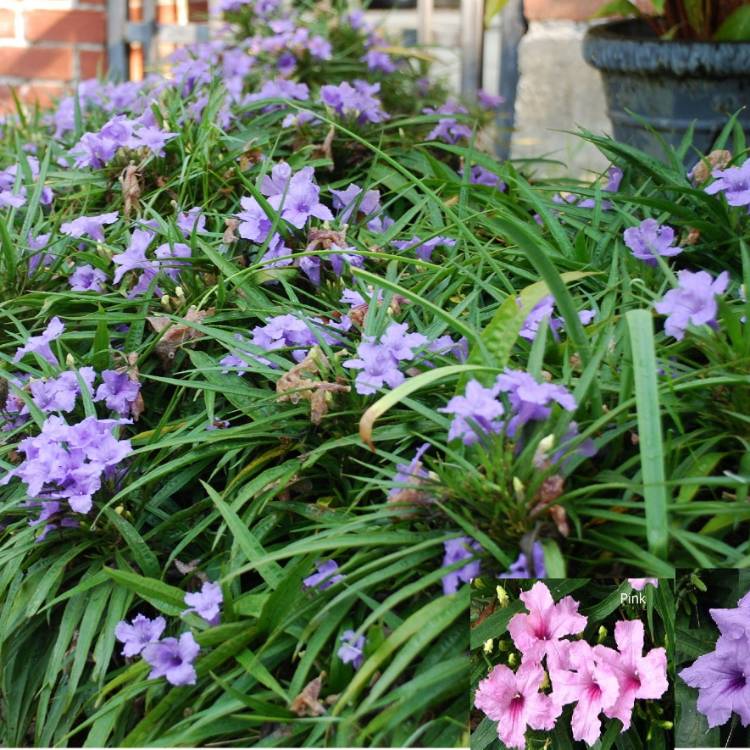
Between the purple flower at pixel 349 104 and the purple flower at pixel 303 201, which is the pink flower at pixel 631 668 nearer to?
the purple flower at pixel 303 201

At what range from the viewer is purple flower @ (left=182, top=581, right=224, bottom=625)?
113cm

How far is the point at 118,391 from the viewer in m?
1.43

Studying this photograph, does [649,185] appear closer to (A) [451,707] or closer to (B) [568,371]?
(B) [568,371]

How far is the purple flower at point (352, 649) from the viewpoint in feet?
3.42

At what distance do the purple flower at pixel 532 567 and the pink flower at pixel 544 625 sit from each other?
0.03 meters

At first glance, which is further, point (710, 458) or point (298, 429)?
point (298, 429)

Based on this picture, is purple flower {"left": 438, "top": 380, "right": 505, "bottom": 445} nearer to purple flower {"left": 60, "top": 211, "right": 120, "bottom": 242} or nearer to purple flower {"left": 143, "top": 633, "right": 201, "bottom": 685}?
purple flower {"left": 143, "top": 633, "right": 201, "bottom": 685}

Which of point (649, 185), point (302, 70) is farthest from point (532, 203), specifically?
point (302, 70)

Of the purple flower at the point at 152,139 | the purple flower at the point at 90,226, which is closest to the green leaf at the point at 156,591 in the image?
the purple flower at the point at 90,226

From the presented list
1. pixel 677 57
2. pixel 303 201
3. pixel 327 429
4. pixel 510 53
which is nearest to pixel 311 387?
pixel 327 429

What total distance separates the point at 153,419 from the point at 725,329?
0.74 m

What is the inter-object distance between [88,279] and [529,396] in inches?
33.6

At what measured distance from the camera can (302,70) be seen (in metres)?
2.60

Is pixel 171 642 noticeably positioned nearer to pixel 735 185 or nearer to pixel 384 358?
pixel 384 358
